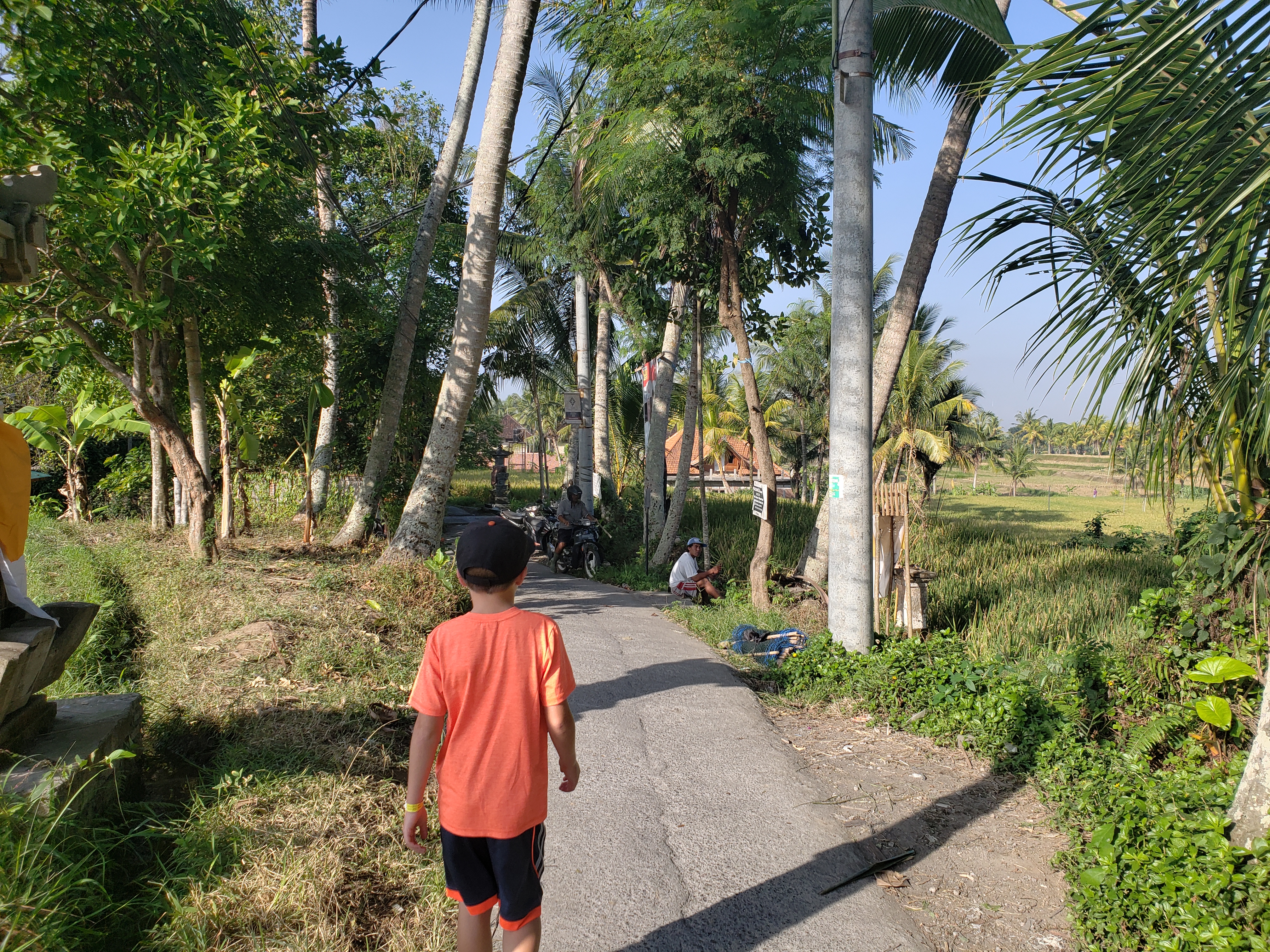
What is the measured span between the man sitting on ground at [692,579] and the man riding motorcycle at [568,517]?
3.45 m

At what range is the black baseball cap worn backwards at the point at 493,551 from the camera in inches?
94.2

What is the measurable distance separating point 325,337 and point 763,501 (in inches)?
338

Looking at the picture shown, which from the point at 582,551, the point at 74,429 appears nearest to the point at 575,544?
the point at 582,551

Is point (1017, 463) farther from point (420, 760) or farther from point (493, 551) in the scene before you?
point (420, 760)

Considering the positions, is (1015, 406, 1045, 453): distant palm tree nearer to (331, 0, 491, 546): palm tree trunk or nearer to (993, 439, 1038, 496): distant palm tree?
(993, 439, 1038, 496): distant palm tree

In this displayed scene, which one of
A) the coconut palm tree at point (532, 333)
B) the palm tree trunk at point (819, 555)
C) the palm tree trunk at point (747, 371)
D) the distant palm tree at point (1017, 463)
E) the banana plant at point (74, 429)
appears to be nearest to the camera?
the palm tree trunk at point (747, 371)

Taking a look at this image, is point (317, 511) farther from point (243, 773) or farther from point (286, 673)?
point (243, 773)

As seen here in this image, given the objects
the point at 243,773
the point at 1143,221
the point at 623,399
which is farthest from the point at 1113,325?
the point at 623,399

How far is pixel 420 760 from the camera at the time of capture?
241 centimetres

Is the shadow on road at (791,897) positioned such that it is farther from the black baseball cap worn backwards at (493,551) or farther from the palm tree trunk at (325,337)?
the palm tree trunk at (325,337)

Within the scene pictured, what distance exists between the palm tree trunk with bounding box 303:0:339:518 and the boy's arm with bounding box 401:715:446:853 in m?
8.82

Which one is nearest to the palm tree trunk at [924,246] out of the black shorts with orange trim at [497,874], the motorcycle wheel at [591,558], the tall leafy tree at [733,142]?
the tall leafy tree at [733,142]

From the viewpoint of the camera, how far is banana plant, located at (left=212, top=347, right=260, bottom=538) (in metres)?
10.3

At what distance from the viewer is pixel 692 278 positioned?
1013 cm
